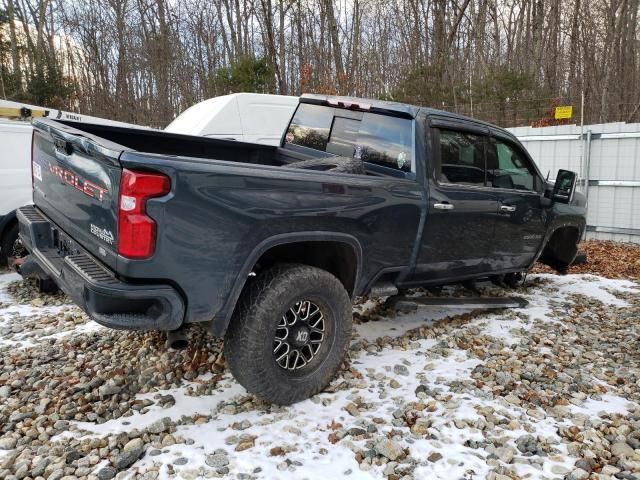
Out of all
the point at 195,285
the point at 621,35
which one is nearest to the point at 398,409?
the point at 195,285

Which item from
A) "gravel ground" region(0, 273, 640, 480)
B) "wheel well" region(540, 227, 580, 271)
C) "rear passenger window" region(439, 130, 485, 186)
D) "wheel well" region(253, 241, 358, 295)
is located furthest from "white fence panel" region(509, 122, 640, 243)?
"wheel well" region(253, 241, 358, 295)

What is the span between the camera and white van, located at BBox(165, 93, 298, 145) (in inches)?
325

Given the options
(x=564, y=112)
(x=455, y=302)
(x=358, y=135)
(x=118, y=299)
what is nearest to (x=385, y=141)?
(x=358, y=135)

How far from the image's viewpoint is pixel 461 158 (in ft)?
14.0

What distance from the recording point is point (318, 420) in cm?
302

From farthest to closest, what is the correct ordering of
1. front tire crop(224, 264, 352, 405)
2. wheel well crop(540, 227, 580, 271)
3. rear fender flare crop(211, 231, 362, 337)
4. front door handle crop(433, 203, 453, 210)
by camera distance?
wheel well crop(540, 227, 580, 271)
front door handle crop(433, 203, 453, 210)
front tire crop(224, 264, 352, 405)
rear fender flare crop(211, 231, 362, 337)

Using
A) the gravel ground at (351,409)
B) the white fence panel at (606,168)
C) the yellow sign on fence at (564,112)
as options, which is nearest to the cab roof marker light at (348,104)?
the gravel ground at (351,409)

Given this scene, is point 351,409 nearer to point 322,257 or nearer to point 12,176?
point 322,257

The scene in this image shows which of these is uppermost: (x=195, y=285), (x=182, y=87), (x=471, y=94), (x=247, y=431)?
(x=182, y=87)

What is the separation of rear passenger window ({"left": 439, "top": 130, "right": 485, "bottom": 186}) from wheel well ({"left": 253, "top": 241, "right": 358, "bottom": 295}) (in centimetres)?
109

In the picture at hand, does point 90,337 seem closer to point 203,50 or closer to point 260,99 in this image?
point 260,99

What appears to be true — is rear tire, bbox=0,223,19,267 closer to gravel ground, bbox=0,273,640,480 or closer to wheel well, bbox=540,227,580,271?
gravel ground, bbox=0,273,640,480

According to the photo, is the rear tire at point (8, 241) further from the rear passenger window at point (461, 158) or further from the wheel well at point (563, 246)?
the wheel well at point (563, 246)

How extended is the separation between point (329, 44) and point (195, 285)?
23273mm
